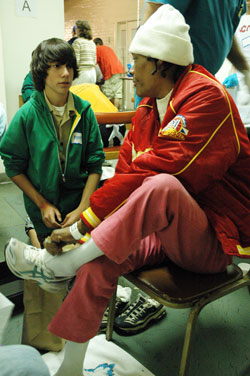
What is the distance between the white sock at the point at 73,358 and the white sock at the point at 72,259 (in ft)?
0.75

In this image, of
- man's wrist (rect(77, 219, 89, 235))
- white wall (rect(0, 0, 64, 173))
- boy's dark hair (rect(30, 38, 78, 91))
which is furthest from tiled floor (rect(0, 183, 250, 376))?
white wall (rect(0, 0, 64, 173))

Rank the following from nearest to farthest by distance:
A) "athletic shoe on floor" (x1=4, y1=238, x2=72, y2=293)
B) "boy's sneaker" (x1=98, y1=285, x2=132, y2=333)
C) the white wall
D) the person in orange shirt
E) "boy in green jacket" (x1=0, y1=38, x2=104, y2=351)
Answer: "athletic shoe on floor" (x1=4, y1=238, x2=72, y2=293) < "boy in green jacket" (x1=0, y1=38, x2=104, y2=351) < "boy's sneaker" (x1=98, y1=285, x2=132, y2=333) < the white wall < the person in orange shirt

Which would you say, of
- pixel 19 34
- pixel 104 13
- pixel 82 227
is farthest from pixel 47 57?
pixel 104 13

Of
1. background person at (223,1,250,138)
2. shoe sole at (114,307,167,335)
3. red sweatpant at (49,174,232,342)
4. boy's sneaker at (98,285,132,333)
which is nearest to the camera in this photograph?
red sweatpant at (49,174,232,342)

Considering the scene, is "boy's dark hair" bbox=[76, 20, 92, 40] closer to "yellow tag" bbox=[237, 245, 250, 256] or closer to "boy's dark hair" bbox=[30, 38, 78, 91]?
"boy's dark hair" bbox=[30, 38, 78, 91]

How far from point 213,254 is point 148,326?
64 cm

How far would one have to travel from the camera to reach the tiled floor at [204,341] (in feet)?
4.47

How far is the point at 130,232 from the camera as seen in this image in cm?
104

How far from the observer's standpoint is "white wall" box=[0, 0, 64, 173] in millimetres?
3426

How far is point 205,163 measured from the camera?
1113mm

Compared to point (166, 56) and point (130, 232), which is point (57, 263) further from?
point (166, 56)

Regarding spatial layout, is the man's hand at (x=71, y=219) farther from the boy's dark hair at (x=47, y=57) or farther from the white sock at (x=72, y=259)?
the boy's dark hair at (x=47, y=57)

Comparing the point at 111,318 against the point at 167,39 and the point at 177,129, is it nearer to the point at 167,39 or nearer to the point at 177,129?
the point at 177,129

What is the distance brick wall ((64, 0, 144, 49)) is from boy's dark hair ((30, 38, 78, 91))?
7898 millimetres
